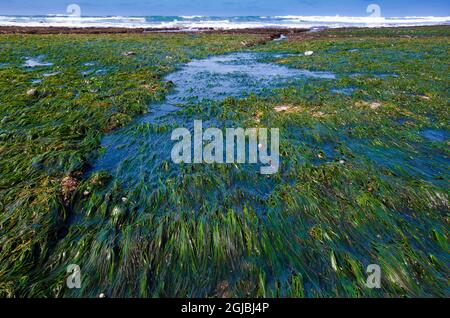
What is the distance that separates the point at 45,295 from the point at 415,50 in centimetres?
2994

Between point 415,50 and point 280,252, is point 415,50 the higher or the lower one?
the higher one

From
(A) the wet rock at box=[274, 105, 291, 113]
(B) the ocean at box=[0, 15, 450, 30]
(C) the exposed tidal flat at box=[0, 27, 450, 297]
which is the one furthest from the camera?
(B) the ocean at box=[0, 15, 450, 30]

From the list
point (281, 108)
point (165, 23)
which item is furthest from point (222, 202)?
point (165, 23)

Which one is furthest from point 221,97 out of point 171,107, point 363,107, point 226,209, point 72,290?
point 72,290

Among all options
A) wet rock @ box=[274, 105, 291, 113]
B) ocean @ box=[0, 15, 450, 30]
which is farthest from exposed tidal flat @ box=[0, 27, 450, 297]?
ocean @ box=[0, 15, 450, 30]

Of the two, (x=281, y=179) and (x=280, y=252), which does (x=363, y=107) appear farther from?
(x=280, y=252)

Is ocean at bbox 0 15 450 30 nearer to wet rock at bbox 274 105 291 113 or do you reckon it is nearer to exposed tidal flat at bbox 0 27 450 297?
wet rock at bbox 274 105 291 113

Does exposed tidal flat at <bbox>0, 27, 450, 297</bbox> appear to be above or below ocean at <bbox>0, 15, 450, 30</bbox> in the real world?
below

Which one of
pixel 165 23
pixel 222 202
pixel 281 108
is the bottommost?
pixel 222 202

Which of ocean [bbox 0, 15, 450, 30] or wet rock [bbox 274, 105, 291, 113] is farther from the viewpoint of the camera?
ocean [bbox 0, 15, 450, 30]

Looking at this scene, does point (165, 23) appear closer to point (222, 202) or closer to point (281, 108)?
point (281, 108)

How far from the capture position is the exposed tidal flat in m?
3.32

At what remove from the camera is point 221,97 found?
11.2m

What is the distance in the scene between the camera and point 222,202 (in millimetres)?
4656
